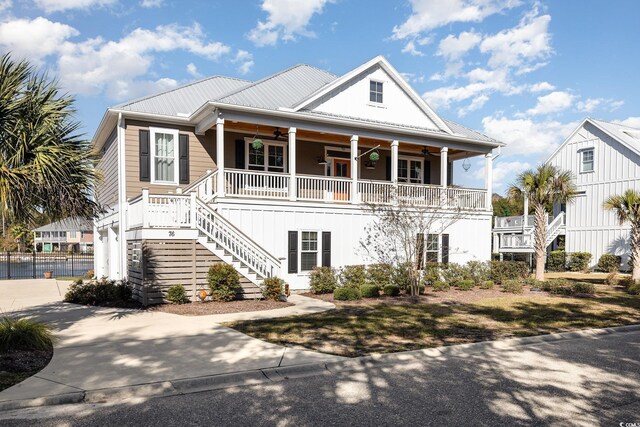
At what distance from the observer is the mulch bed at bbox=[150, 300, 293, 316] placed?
11.7 m

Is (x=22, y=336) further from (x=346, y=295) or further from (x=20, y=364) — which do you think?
(x=346, y=295)

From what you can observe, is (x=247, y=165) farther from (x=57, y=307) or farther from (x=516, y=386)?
(x=516, y=386)

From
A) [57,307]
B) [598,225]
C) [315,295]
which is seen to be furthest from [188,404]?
[598,225]

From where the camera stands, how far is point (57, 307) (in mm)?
12766

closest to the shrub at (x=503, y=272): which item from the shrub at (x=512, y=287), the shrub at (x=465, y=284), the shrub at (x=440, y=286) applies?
the shrub at (x=512, y=287)

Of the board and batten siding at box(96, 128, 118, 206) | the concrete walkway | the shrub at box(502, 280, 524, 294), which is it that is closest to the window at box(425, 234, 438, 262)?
the shrub at box(502, 280, 524, 294)

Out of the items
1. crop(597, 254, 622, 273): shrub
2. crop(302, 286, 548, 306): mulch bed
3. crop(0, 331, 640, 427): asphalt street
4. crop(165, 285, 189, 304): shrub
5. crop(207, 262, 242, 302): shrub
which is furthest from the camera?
crop(597, 254, 622, 273): shrub

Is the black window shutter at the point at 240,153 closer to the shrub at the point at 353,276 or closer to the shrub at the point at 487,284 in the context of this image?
the shrub at the point at 353,276

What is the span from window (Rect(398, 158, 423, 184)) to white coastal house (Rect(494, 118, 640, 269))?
978 cm

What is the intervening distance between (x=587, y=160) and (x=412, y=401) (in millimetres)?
30644

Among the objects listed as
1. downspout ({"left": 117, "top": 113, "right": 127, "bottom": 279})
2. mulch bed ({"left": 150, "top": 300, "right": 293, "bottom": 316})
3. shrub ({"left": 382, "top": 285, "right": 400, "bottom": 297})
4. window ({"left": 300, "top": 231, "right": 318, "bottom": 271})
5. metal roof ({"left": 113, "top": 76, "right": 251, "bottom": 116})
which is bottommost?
shrub ({"left": 382, "top": 285, "right": 400, "bottom": 297})

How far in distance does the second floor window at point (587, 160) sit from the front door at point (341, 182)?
61.5ft

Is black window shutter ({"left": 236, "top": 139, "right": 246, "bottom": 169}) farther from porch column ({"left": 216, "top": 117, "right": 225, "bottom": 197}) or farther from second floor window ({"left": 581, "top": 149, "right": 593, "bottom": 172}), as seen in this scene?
second floor window ({"left": 581, "top": 149, "right": 593, "bottom": 172})

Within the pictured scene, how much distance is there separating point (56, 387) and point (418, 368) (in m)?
4.87
